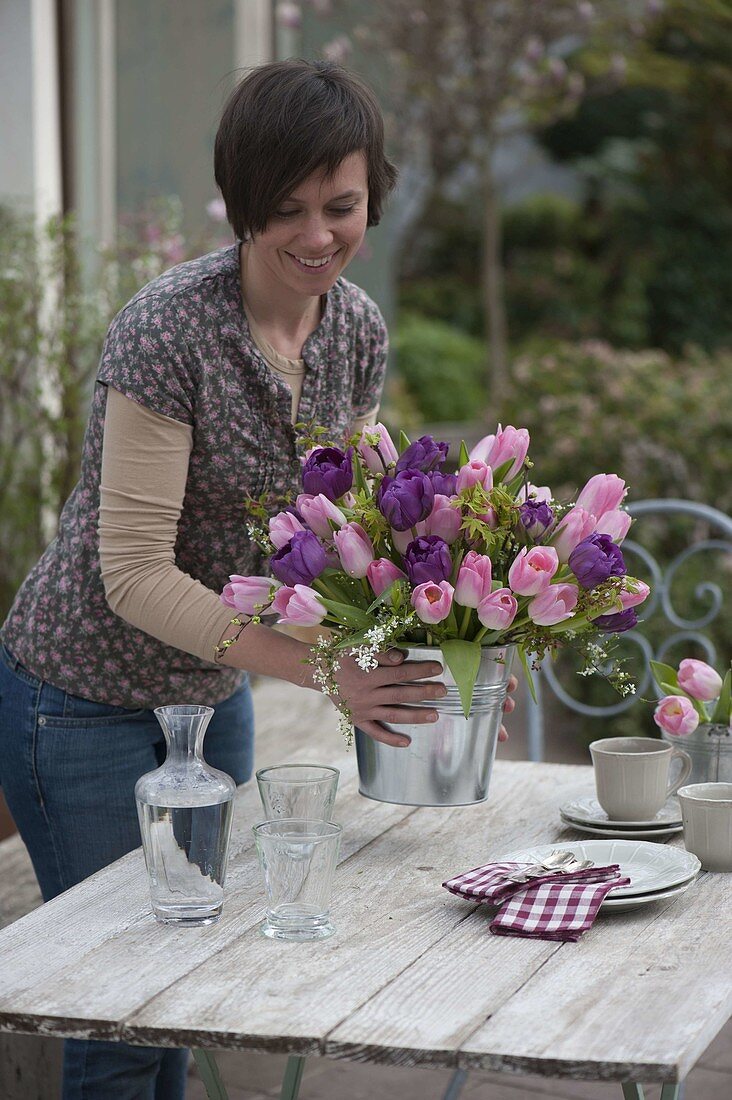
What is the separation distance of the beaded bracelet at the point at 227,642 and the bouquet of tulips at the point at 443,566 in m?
0.04

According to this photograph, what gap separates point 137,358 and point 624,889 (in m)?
0.90

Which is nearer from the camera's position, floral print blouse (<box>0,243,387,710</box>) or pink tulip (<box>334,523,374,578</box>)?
pink tulip (<box>334,523,374,578</box>)

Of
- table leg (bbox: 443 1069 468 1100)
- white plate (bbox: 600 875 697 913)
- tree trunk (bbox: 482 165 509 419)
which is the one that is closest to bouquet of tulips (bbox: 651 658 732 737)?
white plate (bbox: 600 875 697 913)

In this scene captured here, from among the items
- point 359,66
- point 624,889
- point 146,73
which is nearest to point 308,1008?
point 624,889

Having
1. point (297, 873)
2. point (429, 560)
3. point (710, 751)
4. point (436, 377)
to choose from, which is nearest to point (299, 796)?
point (297, 873)

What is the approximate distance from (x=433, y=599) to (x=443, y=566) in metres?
0.04

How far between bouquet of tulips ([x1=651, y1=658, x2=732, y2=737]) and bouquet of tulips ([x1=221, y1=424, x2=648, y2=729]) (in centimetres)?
17

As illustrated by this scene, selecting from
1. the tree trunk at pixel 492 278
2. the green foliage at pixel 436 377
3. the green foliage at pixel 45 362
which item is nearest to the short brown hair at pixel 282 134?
the green foliage at pixel 45 362

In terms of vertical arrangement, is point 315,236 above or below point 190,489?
above

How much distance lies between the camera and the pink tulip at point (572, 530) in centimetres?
163

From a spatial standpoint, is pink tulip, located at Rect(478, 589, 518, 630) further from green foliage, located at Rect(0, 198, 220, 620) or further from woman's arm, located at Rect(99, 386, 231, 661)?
green foliage, located at Rect(0, 198, 220, 620)

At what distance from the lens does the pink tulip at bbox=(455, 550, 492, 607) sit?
1547 mm

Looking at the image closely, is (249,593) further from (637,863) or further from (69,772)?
(637,863)

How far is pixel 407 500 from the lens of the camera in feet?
5.20
